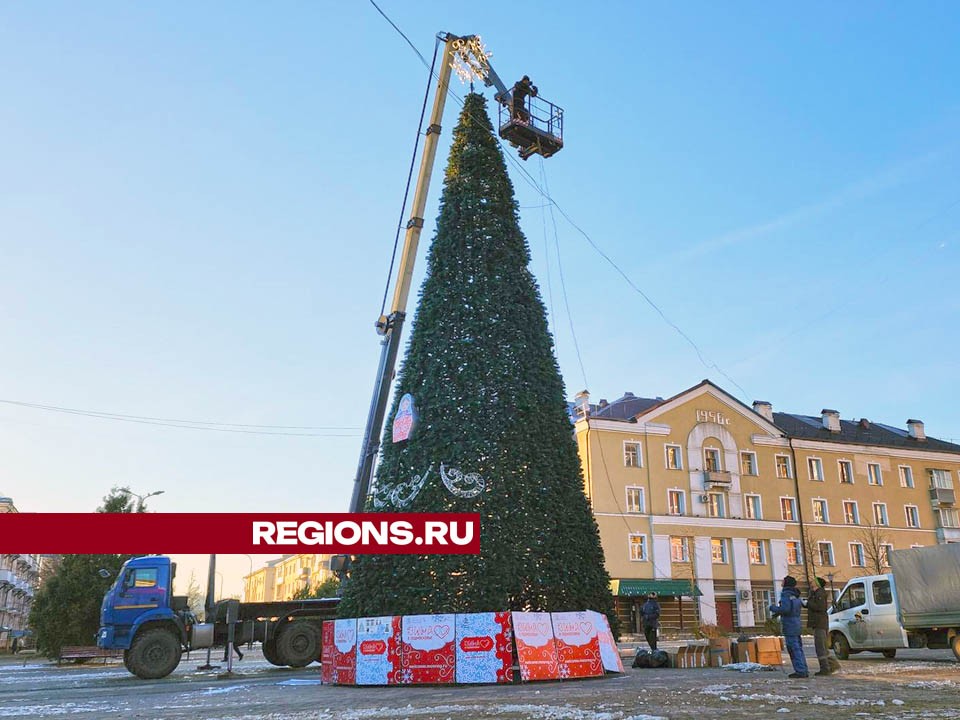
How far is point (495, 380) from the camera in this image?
655 inches

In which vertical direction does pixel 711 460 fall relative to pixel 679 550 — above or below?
above

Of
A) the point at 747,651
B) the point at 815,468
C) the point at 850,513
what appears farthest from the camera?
the point at 850,513

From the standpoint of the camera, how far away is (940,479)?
60469mm

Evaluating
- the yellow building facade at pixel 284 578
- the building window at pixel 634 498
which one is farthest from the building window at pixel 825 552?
the yellow building facade at pixel 284 578

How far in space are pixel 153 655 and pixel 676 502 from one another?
117 feet

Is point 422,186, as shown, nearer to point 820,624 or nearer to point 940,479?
point 820,624

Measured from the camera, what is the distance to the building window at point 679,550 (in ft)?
160

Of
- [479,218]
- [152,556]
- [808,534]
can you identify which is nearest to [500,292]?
[479,218]

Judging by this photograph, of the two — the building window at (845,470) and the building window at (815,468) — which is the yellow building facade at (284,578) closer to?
the building window at (815,468)

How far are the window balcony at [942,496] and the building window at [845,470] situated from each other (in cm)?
733

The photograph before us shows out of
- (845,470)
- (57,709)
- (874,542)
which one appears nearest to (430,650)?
(57,709)

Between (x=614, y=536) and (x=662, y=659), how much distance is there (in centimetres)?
2876

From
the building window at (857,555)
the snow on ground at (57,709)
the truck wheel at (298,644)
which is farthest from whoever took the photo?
the building window at (857,555)

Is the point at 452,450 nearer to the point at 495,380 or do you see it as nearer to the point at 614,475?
the point at 495,380
